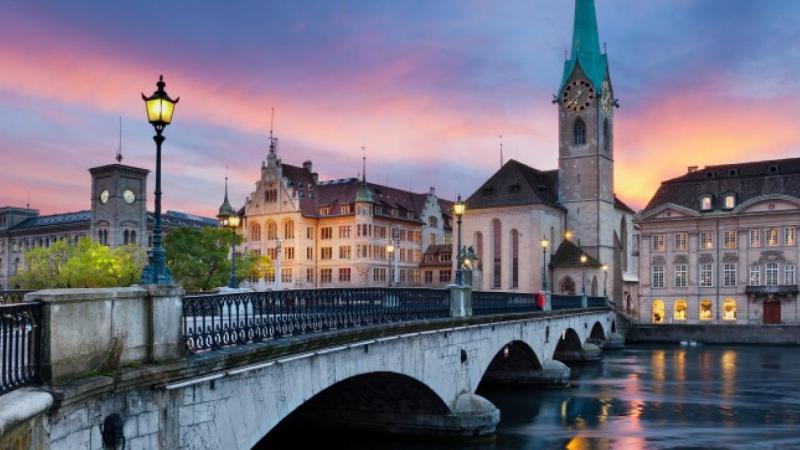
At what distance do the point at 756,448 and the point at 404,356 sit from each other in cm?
1338

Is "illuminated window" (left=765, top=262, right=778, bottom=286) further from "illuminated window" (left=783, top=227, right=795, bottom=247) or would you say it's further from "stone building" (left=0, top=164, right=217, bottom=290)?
"stone building" (left=0, top=164, right=217, bottom=290)

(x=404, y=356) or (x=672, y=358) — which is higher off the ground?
(x=404, y=356)

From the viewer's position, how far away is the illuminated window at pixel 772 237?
268 feet

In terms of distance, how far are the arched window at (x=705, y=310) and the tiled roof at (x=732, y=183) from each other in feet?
31.3

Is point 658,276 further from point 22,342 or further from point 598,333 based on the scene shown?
point 22,342

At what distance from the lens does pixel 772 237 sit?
8181 centimetres

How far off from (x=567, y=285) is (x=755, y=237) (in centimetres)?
1923

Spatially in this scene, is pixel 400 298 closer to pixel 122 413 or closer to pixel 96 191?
pixel 122 413

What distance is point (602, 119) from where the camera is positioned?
92875 millimetres

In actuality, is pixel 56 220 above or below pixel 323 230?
above

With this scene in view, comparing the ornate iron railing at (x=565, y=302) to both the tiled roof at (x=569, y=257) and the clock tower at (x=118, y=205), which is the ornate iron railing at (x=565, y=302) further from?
the clock tower at (x=118, y=205)

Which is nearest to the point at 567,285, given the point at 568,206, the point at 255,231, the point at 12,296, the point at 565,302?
the point at 568,206

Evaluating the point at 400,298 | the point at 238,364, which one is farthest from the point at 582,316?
the point at 238,364

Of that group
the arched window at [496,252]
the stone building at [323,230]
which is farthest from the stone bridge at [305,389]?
the stone building at [323,230]
